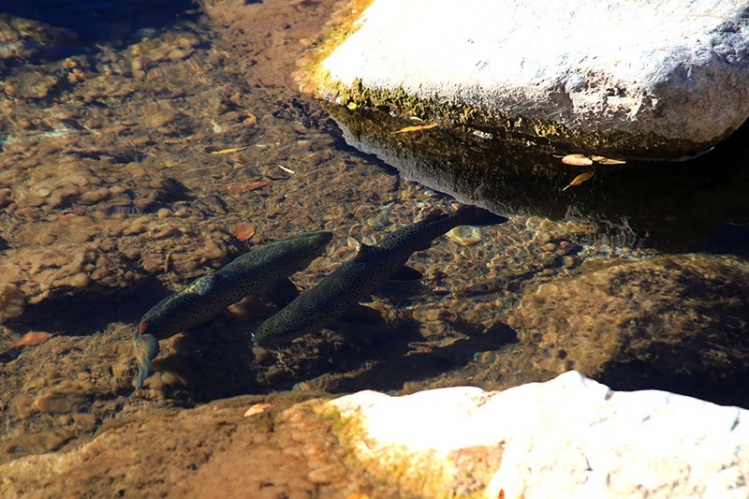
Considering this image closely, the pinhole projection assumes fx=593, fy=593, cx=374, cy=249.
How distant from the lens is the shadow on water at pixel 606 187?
5754 millimetres

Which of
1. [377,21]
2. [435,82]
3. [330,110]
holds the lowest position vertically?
[330,110]

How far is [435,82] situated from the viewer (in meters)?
6.71

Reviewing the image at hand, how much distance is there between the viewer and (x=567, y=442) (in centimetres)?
293

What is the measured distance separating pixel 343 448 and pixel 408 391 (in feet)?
4.66

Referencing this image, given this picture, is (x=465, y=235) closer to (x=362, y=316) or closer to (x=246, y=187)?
(x=362, y=316)

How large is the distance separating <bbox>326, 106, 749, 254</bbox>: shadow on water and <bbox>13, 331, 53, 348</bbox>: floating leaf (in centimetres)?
402

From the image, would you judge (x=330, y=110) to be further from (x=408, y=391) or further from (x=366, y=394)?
(x=366, y=394)

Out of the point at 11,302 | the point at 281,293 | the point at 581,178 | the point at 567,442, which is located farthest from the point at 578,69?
the point at 11,302

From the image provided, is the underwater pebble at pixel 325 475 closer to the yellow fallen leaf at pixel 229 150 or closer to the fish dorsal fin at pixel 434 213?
the fish dorsal fin at pixel 434 213

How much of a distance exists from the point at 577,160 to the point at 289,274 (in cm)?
328

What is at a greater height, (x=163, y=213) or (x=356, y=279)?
(x=163, y=213)

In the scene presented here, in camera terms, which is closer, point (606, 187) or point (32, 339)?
point (32, 339)

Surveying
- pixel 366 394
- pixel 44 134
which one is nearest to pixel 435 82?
pixel 366 394

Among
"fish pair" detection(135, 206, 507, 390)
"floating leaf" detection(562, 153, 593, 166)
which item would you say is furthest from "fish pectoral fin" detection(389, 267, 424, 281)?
"floating leaf" detection(562, 153, 593, 166)
